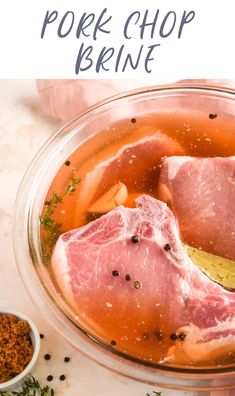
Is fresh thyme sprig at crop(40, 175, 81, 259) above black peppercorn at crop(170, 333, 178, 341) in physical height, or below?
above

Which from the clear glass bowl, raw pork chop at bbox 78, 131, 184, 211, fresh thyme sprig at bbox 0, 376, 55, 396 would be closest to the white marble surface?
fresh thyme sprig at bbox 0, 376, 55, 396

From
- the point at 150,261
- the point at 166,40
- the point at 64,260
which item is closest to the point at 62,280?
the point at 64,260

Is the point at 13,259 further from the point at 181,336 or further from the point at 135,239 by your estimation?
the point at 181,336

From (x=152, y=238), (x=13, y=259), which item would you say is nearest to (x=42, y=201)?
(x=13, y=259)

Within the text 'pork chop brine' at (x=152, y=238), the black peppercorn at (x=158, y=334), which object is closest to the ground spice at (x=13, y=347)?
the text 'pork chop brine' at (x=152, y=238)

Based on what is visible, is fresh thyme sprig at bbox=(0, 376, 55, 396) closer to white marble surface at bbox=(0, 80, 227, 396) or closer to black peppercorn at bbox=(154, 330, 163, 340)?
white marble surface at bbox=(0, 80, 227, 396)
